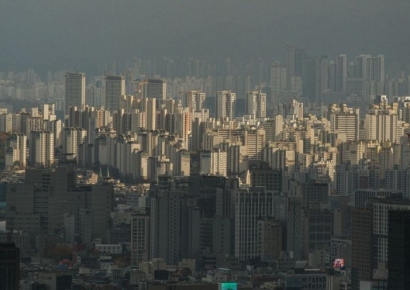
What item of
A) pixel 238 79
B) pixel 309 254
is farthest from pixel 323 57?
pixel 309 254

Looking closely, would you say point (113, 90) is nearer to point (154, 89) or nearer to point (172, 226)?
point (154, 89)

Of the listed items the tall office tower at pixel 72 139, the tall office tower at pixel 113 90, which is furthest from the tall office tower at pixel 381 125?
the tall office tower at pixel 72 139

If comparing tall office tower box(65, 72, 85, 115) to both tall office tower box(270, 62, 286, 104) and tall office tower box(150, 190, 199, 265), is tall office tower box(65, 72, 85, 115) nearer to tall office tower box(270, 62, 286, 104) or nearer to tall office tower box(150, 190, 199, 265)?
tall office tower box(150, 190, 199, 265)

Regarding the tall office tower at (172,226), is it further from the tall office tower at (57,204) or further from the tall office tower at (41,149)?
the tall office tower at (41,149)

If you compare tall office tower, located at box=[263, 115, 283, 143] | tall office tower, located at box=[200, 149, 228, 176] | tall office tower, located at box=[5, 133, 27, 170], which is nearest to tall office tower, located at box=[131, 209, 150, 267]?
tall office tower, located at box=[200, 149, 228, 176]

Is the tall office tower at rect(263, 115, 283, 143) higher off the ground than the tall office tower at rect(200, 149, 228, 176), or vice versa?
the tall office tower at rect(263, 115, 283, 143)

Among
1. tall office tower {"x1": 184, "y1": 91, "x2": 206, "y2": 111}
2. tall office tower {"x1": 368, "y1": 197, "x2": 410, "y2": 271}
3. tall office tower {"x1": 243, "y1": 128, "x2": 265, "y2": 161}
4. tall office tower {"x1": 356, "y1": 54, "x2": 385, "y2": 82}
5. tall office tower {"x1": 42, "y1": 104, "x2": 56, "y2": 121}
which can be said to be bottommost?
tall office tower {"x1": 368, "y1": 197, "x2": 410, "y2": 271}

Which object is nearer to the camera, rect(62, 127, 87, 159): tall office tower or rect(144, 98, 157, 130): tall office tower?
rect(62, 127, 87, 159): tall office tower

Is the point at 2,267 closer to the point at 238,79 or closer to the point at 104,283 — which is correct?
the point at 104,283
